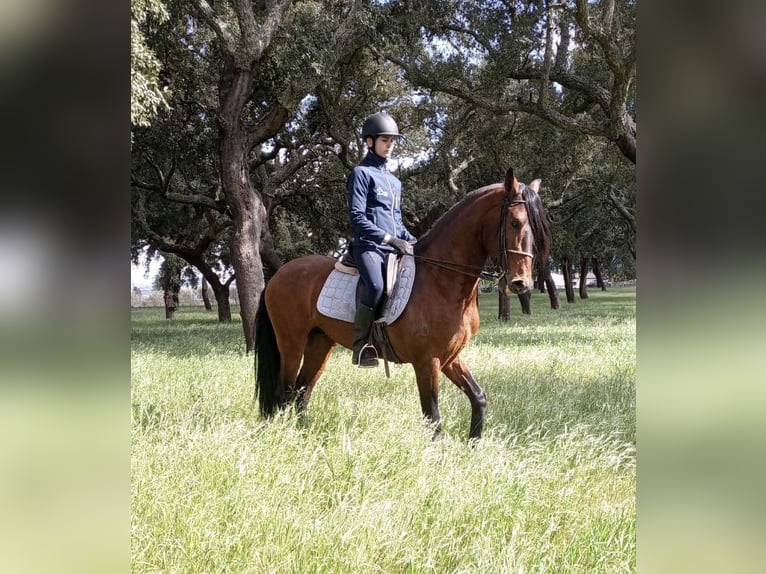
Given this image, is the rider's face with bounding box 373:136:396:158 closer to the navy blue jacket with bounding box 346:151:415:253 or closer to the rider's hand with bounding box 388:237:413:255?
the navy blue jacket with bounding box 346:151:415:253

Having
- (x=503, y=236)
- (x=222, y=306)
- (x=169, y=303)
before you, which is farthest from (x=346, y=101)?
(x=169, y=303)

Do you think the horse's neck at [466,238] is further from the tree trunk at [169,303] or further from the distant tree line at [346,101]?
the tree trunk at [169,303]

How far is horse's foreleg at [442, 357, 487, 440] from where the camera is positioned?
14.8 feet

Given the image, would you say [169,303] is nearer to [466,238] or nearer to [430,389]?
[430,389]

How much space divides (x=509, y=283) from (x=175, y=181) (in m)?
17.0

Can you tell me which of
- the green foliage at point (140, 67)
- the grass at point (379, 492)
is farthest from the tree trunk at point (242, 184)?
the grass at point (379, 492)

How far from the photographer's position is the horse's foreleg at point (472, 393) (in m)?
4.50

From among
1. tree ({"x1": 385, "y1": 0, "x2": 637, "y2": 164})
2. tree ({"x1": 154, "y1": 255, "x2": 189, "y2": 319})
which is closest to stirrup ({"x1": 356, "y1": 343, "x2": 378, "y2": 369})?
tree ({"x1": 385, "y1": 0, "x2": 637, "y2": 164})

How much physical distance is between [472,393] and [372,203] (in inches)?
71.2

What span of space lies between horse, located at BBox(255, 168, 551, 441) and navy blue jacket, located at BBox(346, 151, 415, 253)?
36 centimetres
